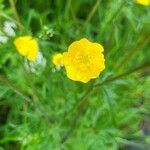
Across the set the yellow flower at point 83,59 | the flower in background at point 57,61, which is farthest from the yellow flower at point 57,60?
the yellow flower at point 83,59

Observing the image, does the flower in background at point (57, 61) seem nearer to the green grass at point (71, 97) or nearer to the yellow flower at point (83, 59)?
the green grass at point (71, 97)

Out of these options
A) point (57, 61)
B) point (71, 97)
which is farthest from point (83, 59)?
point (71, 97)

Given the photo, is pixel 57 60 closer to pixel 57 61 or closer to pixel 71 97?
pixel 57 61

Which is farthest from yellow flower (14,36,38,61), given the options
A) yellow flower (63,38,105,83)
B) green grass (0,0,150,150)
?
yellow flower (63,38,105,83)

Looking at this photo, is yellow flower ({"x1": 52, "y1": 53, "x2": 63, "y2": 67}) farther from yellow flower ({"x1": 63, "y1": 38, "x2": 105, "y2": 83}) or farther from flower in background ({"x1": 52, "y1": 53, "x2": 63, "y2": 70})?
yellow flower ({"x1": 63, "y1": 38, "x2": 105, "y2": 83})

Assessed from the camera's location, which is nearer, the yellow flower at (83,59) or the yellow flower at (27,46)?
the yellow flower at (83,59)

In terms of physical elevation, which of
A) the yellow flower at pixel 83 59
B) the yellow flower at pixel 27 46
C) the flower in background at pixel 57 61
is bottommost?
the flower in background at pixel 57 61
